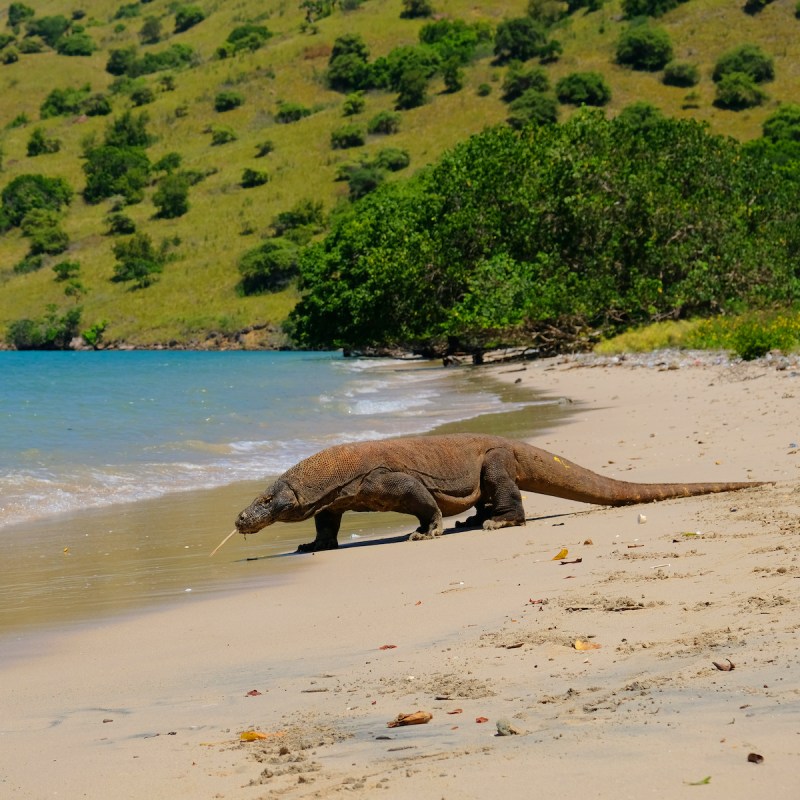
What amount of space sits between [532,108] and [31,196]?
146ft

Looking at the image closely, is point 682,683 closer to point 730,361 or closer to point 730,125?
point 730,361

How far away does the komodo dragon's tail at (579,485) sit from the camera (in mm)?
9211

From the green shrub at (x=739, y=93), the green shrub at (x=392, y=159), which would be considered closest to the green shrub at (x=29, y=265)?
the green shrub at (x=392, y=159)

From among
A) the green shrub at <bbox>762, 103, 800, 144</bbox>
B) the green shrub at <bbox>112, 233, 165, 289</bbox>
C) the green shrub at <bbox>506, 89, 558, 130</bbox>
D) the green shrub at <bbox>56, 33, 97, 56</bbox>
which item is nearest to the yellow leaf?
the green shrub at <bbox>762, 103, 800, 144</bbox>

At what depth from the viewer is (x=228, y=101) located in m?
122

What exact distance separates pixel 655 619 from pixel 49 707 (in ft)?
8.33

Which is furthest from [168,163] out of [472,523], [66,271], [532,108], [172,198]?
[472,523]

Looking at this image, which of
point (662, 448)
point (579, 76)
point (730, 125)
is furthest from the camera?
point (579, 76)

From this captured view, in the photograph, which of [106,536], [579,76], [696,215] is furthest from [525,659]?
[579,76]

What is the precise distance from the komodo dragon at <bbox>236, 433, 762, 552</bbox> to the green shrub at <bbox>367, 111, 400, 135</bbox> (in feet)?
329

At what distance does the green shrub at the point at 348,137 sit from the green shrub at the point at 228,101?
18.8 metres

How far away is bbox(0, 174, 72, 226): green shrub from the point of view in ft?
346

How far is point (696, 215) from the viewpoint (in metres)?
37.8

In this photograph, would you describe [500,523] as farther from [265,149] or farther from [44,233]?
[265,149]
